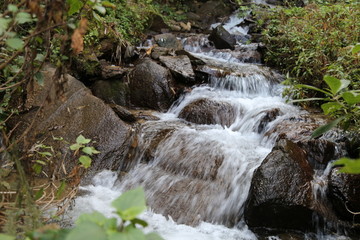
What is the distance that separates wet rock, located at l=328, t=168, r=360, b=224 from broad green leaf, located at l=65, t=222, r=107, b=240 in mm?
3246

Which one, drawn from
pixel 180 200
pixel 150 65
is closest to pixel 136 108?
pixel 150 65

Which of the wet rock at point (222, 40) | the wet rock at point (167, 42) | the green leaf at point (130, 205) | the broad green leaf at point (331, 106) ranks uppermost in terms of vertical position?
the wet rock at point (222, 40)

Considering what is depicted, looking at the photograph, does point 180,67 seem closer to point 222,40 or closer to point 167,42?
point 167,42

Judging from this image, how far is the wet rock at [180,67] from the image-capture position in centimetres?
702

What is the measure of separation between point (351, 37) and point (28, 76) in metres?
6.41

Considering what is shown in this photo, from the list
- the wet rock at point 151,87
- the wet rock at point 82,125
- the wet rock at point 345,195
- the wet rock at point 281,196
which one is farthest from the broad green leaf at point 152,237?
the wet rock at point 151,87

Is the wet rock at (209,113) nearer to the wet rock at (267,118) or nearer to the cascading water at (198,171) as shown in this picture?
the cascading water at (198,171)

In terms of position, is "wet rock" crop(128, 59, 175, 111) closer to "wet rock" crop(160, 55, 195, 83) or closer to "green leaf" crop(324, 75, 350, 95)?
"wet rock" crop(160, 55, 195, 83)

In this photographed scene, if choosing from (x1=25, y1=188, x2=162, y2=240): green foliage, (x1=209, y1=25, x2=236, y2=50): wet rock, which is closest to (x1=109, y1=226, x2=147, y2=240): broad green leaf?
(x1=25, y1=188, x2=162, y2=240): green foliage

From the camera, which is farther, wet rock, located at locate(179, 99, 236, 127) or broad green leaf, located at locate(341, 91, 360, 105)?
wet rock, located at locate(179, 99, 236, 127)

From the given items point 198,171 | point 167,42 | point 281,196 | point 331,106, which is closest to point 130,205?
point 331,106

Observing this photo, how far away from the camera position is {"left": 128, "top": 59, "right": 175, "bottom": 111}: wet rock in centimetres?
661

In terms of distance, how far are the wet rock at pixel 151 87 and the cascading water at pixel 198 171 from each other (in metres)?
0.43

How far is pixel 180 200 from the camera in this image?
3973mm
